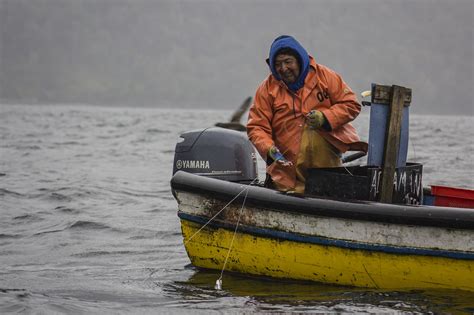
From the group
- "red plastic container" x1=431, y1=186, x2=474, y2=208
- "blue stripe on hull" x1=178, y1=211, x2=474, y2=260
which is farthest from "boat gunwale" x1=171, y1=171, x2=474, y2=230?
"red plastic container" x1=431, y1=186, x2=474, y2=208

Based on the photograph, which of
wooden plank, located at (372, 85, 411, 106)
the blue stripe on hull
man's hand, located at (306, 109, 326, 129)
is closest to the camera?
the blue stripe on hull

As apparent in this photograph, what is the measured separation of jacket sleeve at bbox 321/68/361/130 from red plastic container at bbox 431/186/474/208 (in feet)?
4.41

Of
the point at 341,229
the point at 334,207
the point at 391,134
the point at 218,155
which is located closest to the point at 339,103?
the point at 391,134

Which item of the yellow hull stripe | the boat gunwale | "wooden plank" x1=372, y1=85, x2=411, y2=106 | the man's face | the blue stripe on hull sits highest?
the man's face

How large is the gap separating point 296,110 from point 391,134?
0.97 meters

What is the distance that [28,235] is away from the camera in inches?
422

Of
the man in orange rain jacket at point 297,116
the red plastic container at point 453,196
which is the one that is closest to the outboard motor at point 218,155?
the man in orange rain jacket at point 297,116

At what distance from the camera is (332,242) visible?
24.0ft

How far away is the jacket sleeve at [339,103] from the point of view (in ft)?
25.3

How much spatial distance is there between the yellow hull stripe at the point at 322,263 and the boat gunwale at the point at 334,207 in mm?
342

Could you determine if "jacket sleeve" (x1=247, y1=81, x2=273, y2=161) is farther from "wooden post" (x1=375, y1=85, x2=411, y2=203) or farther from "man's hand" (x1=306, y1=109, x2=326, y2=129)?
"wooden post" (x1=375, y1=85, x2=411, y2=203)

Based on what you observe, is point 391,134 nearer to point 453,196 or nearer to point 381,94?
point 381,94

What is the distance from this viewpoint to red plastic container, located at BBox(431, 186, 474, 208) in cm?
830

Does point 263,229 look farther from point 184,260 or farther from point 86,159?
point 86,159
